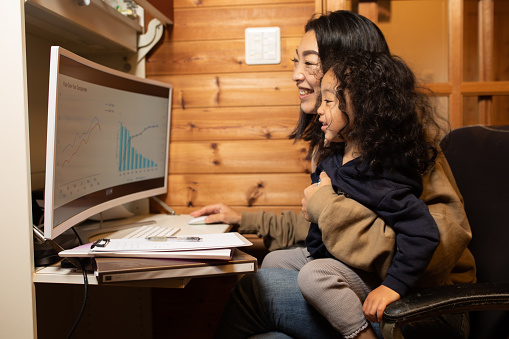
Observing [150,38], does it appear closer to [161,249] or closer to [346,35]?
[346,35]

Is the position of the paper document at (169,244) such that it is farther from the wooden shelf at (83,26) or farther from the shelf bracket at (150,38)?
the shelf bracket at (150,38)

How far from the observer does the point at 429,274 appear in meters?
0.96

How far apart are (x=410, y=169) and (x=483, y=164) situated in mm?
304

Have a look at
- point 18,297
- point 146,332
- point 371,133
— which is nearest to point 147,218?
point 146,332

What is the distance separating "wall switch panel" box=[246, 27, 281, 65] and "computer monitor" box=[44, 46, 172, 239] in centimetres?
34

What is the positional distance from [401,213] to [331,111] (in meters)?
0.30

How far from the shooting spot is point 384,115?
0.95m

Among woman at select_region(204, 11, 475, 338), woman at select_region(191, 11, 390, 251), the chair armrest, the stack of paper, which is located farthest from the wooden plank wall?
the chair armrest

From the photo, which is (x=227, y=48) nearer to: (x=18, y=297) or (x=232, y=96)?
(x=232, y=96)

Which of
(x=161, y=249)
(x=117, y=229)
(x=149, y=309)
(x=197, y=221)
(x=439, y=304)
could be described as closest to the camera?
(x=439, y=304)

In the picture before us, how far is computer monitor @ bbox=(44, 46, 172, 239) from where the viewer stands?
934mm

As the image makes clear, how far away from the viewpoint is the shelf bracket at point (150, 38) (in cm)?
157

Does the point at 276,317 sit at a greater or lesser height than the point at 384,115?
lesser

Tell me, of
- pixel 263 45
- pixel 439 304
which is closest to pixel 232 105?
pixel 263 45
